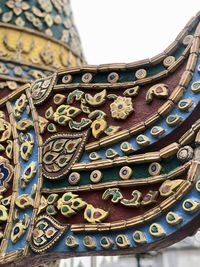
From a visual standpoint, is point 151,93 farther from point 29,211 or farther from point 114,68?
point 29,211

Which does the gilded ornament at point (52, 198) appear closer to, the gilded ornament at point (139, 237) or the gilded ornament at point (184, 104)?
the gilded ornament at point (139, 237)

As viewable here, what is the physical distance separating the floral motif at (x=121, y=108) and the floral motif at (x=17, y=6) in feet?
5.09

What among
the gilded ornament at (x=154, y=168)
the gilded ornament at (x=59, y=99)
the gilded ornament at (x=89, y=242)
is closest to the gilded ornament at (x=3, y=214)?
the gilded ornament at (x=89, y=242)

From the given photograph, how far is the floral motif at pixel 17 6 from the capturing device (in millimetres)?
4285

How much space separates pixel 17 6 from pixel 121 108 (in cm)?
165

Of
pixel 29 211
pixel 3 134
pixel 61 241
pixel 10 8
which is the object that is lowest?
pixel 61 241

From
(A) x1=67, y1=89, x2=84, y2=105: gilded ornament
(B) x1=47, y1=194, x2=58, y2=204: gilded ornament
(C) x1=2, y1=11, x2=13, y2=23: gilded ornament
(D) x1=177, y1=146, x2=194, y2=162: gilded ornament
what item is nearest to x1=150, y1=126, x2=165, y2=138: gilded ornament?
(D) x1=177, y1=146, x2=194, y2=162: gilded ornament

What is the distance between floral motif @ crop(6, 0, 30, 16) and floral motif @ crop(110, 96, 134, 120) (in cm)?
155

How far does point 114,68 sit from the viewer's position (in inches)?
123

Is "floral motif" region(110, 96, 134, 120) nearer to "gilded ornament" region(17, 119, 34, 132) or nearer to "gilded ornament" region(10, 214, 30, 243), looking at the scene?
"gilded ornament" region(17, 119, 34, 132)

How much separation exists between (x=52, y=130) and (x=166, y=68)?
28.0 inches

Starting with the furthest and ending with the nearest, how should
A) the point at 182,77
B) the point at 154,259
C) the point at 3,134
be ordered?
1. the point at 154,259
2. the point at 3,134
3. the point at 182,77

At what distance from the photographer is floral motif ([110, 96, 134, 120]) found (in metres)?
3.01

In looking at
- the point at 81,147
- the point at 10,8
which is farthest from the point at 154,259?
the point at 81,147
